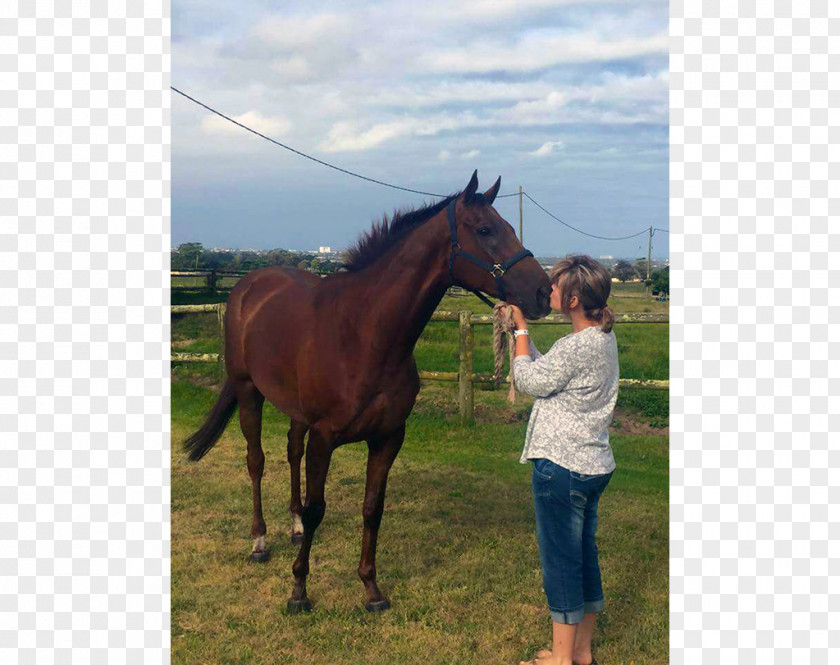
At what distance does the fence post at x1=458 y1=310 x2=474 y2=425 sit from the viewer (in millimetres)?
7621

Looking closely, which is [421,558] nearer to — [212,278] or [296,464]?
[296,464]

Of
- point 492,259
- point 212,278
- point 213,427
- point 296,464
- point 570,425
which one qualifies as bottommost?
point 296,464

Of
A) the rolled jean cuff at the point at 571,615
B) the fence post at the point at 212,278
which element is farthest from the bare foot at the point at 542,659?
the fence post at the point at 212,278

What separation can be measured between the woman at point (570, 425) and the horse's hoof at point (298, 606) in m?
1.50

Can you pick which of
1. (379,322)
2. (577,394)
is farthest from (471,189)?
(577,394)

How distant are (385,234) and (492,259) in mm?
786

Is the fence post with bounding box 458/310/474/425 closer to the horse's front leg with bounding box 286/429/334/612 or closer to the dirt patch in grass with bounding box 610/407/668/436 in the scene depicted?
the dirt patch in grass with bounding box 610/407/668/436

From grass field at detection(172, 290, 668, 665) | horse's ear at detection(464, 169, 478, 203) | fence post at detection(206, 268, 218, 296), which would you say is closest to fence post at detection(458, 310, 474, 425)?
grass field at detection(172, 290, 668, 665)

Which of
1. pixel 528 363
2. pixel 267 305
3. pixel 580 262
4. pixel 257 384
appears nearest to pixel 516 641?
pixel 528 363

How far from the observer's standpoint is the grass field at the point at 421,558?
3.32 metres

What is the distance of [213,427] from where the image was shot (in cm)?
520

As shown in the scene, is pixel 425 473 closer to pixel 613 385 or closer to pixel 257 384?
pixel 257 384

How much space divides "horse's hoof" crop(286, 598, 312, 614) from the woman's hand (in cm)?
206

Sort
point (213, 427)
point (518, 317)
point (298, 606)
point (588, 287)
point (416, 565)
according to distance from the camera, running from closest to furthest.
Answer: point (588, 287) → point (518, 317) → point (298, 606) → point (416, 565) → point (213, 427)
